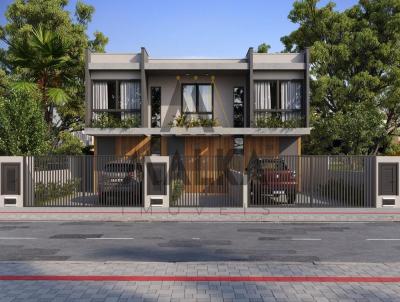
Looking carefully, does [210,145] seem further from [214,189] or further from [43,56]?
[43,56]

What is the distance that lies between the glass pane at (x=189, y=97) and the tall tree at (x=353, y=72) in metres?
8.41

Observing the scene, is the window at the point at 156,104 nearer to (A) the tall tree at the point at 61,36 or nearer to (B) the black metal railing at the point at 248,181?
(A) the tall tree at the point at 61,36

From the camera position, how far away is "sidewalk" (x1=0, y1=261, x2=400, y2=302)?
652 cm

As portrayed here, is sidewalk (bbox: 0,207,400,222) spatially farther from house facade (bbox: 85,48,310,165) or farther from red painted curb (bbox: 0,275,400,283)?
red painted curb (bbox: 0,275,400,283)

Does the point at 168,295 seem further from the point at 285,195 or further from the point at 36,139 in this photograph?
the point at 36,139

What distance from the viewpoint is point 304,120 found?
23516 millimetres

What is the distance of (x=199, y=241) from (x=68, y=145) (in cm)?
2125

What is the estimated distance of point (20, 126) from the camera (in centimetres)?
1964

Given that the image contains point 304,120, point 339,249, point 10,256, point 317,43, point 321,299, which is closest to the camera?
point 321,299

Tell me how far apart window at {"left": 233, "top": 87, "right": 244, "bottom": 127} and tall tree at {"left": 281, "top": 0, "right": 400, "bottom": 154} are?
5889mm

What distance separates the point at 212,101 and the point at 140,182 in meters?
8.61

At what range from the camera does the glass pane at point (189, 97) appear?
978 inches

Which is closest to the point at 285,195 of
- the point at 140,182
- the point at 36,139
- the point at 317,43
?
the point at 140,182

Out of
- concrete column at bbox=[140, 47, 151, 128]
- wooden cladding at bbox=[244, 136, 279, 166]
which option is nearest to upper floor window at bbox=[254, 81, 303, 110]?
wooden cladding at bbox=[244, 136, 279, 166]
